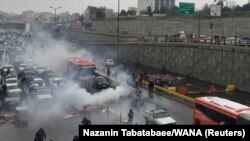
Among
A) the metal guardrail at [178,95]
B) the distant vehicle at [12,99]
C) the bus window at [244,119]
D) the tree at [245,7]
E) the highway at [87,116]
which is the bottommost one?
the highway at [87,116]

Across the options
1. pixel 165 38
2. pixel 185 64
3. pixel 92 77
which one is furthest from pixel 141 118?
pixel 165 38

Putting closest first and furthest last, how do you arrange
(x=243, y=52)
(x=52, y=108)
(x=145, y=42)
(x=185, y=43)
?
(x=52, y=108) < (x=243, y=52) < (x=185, y=43) < (x=145, y=42)

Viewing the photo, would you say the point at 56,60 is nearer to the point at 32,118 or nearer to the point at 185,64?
the point at 185,64

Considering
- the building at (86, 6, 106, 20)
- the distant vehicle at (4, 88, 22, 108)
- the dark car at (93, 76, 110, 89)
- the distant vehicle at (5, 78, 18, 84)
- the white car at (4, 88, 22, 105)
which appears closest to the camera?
the distant vehicle at (4, 88, 22, 108)

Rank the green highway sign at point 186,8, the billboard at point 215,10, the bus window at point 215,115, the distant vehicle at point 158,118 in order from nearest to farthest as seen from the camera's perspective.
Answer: the bus window at point 215,115 < the distant vehicle at point 158,118 < the green highway sign at point 186,8 < the billboard at point 215,10

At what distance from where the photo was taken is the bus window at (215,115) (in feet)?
67.9

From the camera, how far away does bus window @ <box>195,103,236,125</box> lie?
814 inches

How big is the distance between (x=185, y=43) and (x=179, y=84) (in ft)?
28.9

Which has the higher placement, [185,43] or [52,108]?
[185,43]

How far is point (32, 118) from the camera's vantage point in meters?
26.2

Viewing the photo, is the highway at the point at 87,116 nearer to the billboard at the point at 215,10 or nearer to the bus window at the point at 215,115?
the bus window at the point at 215,115

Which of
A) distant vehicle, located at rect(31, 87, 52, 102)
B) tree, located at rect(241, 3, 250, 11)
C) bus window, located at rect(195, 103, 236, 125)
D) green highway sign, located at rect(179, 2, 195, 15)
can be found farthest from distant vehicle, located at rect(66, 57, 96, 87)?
tree, located at rect(241, 3, 250, 11)

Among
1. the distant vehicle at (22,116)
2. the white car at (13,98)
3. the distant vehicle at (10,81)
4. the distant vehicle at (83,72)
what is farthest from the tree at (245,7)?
the distant vehicle at (22,116)

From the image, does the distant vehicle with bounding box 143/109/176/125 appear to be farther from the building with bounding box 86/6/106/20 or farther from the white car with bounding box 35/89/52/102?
the building with bounding box 86/6/106/20
